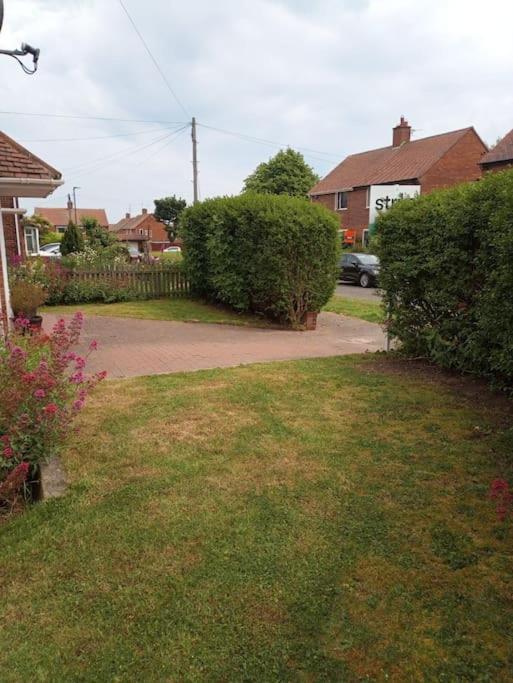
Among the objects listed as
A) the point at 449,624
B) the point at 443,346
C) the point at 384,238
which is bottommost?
the point at 449,624

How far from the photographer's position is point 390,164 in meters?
35.7

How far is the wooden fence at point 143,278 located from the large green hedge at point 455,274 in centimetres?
975

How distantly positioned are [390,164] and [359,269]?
51.8ft

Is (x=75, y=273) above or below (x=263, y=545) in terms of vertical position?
above

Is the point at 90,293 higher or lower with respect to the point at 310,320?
higher

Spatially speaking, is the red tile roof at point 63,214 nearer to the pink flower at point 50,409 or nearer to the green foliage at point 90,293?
the green foliage at point 90,293

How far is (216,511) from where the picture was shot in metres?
3.31

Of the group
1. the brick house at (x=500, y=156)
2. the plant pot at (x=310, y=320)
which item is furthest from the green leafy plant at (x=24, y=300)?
the brick house at (x=500, y=156)

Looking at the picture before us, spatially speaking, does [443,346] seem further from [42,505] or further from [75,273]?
[75,273]

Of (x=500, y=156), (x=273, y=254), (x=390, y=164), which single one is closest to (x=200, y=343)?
(x=273, y=254)

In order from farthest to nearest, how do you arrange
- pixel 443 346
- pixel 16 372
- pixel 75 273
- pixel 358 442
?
pixel 75 273
pixel 443 346
pixel 358 442
pixel 16 372

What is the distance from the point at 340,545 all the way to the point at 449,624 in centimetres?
73

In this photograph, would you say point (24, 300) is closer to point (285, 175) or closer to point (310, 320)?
point (310, 320)

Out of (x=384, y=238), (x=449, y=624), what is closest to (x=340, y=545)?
(x=449, y=624)
